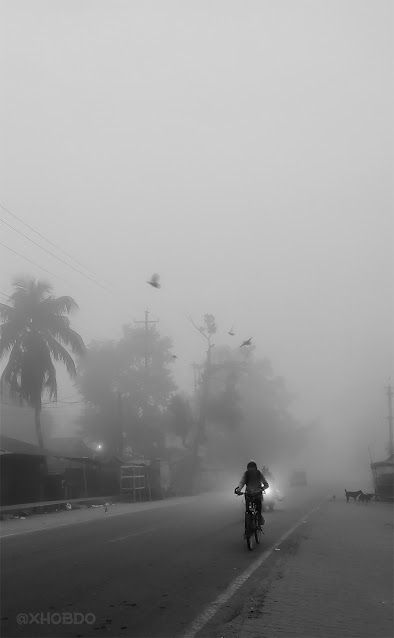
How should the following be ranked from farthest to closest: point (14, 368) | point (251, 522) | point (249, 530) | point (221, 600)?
point (14, 368), point (251, 522), point (249, 530), point (221, 600)

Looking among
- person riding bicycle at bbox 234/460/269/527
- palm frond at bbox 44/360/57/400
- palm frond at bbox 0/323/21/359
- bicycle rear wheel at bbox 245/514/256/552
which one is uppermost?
palm frond at bbox 0/323/21/359

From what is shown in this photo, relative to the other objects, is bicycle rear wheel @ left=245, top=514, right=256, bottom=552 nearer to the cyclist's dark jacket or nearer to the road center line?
the road center line

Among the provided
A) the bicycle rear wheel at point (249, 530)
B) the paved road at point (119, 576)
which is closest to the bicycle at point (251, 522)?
the bicycle rear wheel at point (249, 530)

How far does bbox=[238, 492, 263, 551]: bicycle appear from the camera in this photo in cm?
1433

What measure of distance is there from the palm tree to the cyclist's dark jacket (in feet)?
90.7

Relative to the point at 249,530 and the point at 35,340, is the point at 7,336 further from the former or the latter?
the point at 249,530

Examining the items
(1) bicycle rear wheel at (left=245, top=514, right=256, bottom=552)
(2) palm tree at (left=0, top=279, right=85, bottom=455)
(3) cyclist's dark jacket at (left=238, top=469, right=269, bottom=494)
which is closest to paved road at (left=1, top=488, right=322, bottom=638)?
(1) bicycle rear wheel at (left=245, top=514, right=256, bottom=552)

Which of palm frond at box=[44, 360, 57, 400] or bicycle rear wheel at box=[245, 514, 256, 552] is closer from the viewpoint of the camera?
bicycle rear wheel at box=[245, 514, 256, 552]

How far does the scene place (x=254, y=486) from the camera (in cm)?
1580

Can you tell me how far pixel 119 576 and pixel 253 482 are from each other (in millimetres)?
6353

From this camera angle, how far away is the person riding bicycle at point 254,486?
1549 centimetres

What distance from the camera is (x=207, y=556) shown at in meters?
12.8

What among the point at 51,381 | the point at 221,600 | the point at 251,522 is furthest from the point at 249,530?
the point at 51,381

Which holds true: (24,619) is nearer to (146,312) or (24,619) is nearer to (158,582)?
(158,582)
